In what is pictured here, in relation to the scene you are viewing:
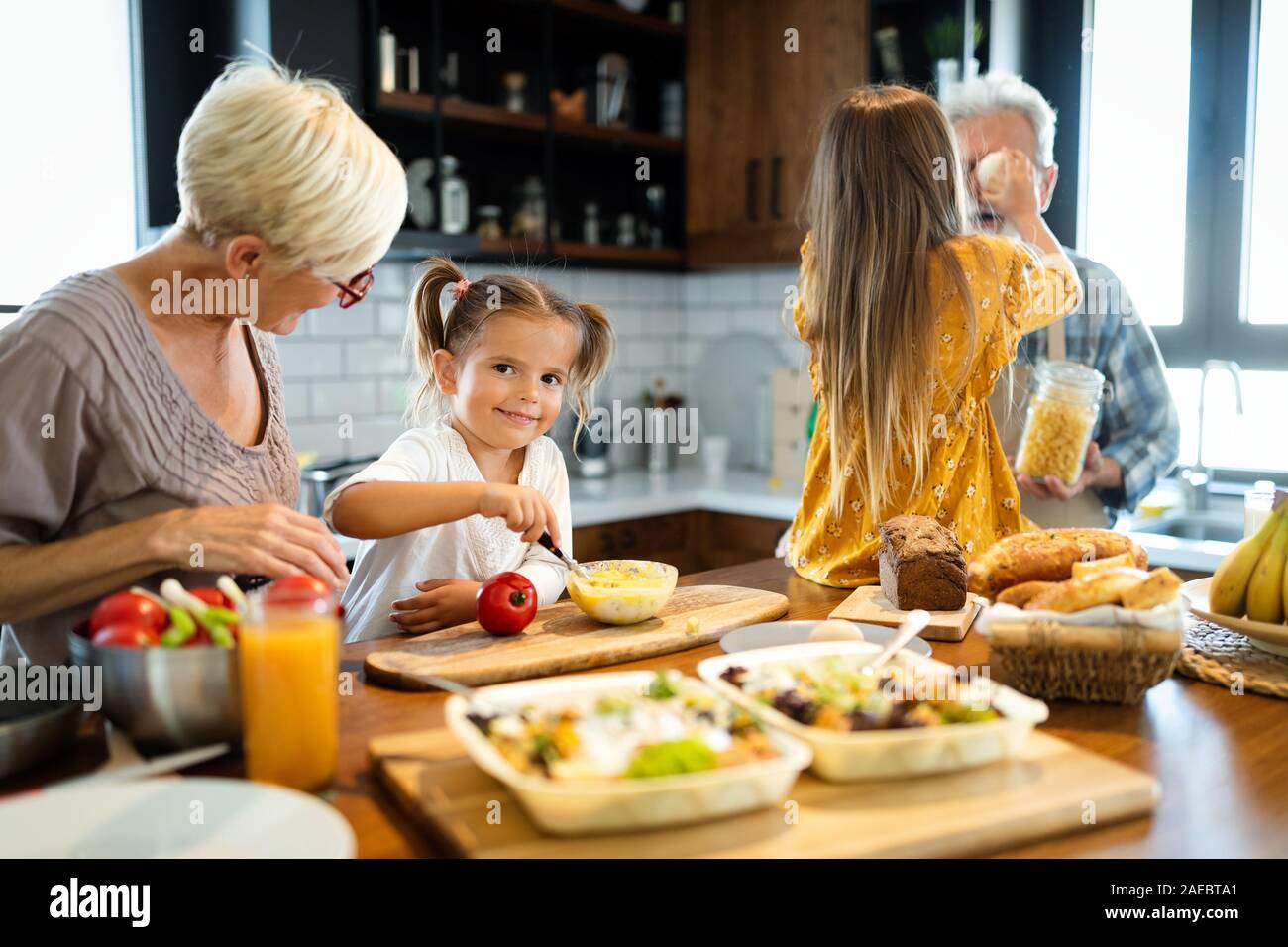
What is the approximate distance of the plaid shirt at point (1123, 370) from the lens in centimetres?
256

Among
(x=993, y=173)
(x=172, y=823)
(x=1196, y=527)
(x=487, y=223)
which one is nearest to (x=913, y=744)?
(x=172, y=823)

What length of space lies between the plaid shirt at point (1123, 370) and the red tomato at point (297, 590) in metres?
1.87

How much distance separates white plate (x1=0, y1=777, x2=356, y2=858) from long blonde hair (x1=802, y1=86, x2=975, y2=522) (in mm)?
1219

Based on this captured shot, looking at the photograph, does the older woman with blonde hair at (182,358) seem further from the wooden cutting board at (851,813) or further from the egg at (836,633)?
the egg at (836,633)

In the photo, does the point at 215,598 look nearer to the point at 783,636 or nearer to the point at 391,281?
the point at 783,636

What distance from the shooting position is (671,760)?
2.95 ft

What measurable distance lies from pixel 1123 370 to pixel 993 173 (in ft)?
2.13

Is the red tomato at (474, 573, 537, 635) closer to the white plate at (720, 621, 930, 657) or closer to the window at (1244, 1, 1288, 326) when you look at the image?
the white plate at (720, 621, 930, 657)

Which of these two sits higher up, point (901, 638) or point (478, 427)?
point (478, 427)

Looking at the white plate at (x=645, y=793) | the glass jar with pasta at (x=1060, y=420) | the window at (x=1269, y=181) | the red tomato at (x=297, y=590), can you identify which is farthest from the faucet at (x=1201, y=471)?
the red tomato at (x=297, y=590)

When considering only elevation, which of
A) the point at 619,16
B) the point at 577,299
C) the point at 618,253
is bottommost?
the point at 577,299

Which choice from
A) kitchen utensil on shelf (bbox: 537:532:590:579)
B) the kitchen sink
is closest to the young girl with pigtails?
kitchen utensil on shelf (bbox: 537:532:590:579)
